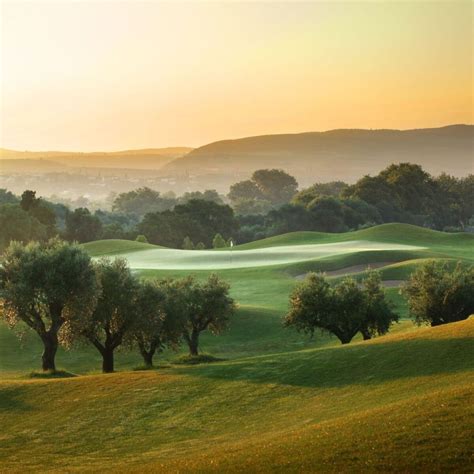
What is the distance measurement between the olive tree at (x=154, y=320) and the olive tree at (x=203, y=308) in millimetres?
1748

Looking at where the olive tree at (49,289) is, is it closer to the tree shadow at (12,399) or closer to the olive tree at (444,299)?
the tree shadow at (12,399)

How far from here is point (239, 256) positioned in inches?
4985

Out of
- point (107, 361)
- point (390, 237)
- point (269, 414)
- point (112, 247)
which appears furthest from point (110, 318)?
point (390, 237)

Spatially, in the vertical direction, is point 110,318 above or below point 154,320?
above

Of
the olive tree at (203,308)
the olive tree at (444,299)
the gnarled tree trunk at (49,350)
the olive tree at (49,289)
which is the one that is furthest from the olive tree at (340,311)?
the gnarled tree trunk at (49,350)

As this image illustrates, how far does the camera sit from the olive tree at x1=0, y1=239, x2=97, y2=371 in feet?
197

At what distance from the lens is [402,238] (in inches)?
5728

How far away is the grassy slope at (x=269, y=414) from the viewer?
29484mm

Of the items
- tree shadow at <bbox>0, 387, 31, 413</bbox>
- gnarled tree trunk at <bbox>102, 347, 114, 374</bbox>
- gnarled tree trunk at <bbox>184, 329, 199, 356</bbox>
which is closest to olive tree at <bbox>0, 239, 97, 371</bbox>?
gnarled tree trunk at <bbox>102, 347, 114, 374</bbox>

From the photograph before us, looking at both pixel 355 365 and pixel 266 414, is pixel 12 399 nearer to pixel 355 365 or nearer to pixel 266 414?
pixel 266 414

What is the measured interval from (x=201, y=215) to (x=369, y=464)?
551 feet

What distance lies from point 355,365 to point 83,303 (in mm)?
23708

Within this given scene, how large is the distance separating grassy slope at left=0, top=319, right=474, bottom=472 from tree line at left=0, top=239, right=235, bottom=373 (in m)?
9.62

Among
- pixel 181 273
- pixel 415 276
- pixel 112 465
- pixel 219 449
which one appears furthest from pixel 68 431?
pixel 181 273
